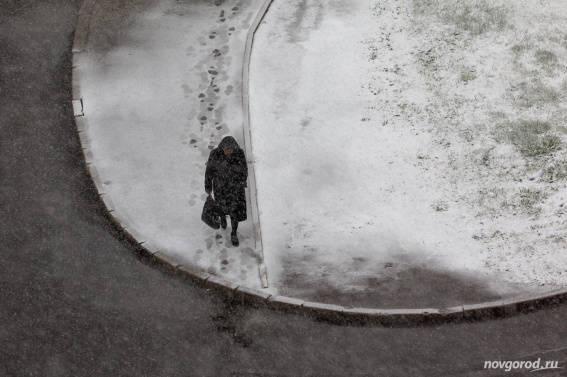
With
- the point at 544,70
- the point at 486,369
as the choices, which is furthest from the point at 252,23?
the point at 486,369

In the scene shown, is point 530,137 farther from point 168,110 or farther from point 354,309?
point 168,110

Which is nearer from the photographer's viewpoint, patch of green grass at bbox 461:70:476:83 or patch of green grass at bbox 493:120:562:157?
patch of green grass at bbox 493:120:562:157

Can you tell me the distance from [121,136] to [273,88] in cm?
289

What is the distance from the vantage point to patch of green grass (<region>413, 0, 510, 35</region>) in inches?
568

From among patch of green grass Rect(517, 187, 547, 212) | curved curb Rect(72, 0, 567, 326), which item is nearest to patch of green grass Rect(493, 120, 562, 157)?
patch of green grass Rect(517, 187, 547, 212)

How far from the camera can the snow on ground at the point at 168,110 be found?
36.6ft

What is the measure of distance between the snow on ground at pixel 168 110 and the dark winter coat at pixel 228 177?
0.69m

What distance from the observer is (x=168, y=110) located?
13.2 metres

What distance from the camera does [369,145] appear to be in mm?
12469

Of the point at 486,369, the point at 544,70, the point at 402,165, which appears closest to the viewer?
the point at 486,369

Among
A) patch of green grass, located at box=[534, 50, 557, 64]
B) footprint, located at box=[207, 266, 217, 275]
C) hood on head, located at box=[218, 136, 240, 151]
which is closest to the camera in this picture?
hood on head, located at box=[218, 136, 240, 151]

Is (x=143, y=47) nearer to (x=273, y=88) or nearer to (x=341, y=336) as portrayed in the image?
(x=273, y=88)

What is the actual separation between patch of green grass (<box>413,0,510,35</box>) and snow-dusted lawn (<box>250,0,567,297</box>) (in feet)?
0.10

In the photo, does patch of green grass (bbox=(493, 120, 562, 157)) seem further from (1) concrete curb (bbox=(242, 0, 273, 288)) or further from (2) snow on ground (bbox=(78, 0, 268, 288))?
(2) snow on ground (bbox=(78, 0, 268, 288))
